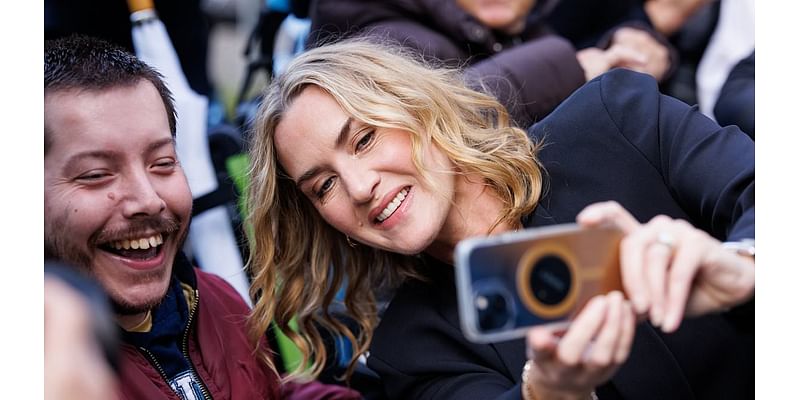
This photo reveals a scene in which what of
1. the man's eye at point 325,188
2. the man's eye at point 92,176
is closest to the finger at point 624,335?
the man's eye at point 325,188

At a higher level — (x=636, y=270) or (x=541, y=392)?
(x=636, y=270)

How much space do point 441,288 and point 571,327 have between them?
0.57 meters

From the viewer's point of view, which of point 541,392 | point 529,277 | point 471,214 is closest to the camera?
point 529,277

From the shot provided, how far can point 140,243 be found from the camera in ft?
3.64

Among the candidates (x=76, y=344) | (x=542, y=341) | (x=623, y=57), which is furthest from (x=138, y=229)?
(x=623, y=57)

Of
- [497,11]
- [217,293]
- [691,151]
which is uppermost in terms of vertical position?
[691,151]

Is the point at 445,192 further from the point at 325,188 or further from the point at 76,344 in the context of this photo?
the point at 76,344

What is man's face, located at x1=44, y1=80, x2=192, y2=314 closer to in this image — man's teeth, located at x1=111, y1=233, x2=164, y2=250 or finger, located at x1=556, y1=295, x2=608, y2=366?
man's teeth, located at x1=111, y1=233, x2=164, y2=250

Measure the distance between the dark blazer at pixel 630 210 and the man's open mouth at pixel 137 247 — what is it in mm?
392

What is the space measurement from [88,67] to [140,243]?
0.23m

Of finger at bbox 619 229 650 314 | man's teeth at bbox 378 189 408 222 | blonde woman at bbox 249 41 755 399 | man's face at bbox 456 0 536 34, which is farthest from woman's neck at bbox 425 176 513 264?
man's face at bbox 456 0 536 34

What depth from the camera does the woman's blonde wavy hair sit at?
4.05ft
